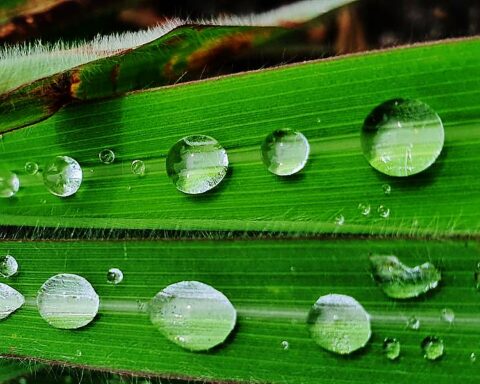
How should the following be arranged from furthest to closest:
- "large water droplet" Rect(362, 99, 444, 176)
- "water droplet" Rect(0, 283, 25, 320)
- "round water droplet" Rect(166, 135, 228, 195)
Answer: "water droplet" Rect(0, 283, 25, 320), "round water droplet" Rect(166, 135, 228, 195), "large water droplet" Rect(362, 99, 444, 176)

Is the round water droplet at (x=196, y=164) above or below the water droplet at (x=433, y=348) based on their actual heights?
above

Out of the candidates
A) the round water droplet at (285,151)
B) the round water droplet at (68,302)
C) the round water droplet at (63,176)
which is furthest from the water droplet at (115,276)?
the round water droplet at (285,151)

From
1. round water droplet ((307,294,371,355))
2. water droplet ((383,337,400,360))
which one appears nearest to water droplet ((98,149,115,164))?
round water droplet ((307,294,371,355))

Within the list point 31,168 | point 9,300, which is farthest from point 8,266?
point 31,168

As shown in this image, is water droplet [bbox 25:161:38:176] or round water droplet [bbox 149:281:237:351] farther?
water droplet [bbox 25:161:38:176]

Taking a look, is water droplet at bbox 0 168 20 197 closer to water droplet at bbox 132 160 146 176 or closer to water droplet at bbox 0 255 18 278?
water droplet at bbox 0 255 18 278

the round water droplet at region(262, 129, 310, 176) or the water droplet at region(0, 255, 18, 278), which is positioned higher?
the round water droplet at region(262, 129, 310, 176)

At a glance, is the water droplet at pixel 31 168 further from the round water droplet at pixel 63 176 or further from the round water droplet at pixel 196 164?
the round water droplet at pixel 196 164
